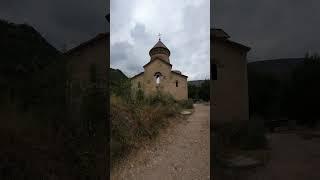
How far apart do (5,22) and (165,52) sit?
3388 millimetres

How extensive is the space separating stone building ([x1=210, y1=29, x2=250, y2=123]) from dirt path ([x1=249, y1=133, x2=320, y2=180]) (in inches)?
21.7

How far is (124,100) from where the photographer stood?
680cm

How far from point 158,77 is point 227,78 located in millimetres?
2684

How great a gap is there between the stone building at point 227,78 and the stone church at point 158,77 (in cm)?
207

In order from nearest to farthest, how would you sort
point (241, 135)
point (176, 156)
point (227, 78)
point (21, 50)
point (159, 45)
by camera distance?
point (241, 135) → point (227, 78) → point (21, 50) → point (176, 156) → point (159, 45)

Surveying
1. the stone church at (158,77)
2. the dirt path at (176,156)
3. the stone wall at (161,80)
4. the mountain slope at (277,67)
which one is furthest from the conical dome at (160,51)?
the mountain slope at (277,67)

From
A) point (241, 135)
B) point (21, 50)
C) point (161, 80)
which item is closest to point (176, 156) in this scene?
point (161, 80)

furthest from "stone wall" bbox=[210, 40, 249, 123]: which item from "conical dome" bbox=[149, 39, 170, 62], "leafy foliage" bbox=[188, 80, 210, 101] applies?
"conical dome" bbox=[149, 39, 170, 62]

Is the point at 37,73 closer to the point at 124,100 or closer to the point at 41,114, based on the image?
the point at 41,114

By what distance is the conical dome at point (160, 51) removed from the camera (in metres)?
6.94

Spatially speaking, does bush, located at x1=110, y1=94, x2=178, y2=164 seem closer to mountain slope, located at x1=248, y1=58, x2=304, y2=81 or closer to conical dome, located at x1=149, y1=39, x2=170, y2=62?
conical dome, located at x1=149, y1=39, x2=170, y2=62

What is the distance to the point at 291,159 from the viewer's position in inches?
162

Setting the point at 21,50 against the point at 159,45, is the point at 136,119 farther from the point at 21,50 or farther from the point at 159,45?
the point at 21,50

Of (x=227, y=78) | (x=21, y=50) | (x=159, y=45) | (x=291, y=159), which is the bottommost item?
(x=291, y=159)
